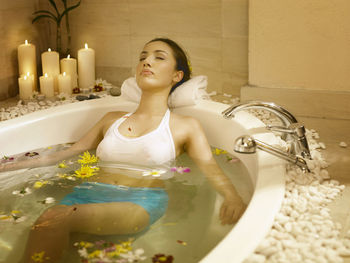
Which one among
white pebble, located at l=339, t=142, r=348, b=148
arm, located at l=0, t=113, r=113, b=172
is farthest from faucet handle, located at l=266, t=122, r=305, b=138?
arm, located at l=0, t=113, r=113, b=172

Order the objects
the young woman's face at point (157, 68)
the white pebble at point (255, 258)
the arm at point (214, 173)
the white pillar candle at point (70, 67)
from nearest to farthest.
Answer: the white pebble at point (255, 258)
the arm at point (214, 173)
the young woman's face at point (157, 68)
the white pillar candle at point (70, 67)

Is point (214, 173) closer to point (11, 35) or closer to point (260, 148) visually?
point (260, 148)

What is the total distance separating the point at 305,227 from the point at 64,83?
2458 millimetres

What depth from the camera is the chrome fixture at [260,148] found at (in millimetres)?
1646

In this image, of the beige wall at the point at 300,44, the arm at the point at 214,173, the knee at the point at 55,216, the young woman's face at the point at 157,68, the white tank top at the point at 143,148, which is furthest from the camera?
the beige wall at the point at 300,44

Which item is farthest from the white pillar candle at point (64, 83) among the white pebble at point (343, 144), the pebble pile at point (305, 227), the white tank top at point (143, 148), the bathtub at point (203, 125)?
the pebble pile at point (305, 227)

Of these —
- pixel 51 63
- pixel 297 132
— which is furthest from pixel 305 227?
pixel 51 63

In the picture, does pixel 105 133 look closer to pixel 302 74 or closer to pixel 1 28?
pixel 302 74

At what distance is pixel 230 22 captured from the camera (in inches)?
131

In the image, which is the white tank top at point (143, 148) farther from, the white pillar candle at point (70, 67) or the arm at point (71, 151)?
the white pillar candle at point (70, 67)

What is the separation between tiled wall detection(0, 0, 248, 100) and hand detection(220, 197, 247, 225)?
1.73 meters

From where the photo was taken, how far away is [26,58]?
3512mm

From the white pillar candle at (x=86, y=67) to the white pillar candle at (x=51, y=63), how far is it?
0.17 m

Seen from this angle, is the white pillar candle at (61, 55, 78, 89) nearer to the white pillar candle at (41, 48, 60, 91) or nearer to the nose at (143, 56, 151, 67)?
the white pillar candle at (41, 48, 60, 91)
